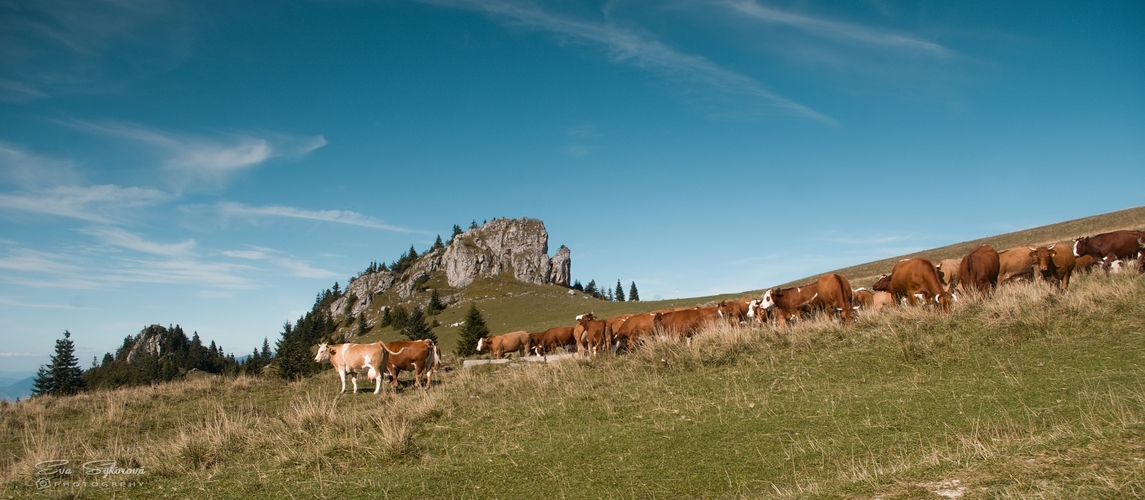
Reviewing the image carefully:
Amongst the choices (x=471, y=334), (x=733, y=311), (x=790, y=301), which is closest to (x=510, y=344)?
(x=471, y=334)

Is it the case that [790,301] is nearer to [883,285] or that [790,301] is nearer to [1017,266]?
[883,285]

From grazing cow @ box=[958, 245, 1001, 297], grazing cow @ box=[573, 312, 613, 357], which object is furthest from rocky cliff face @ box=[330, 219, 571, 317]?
grazing cow @ box=[958, 245, 1001, 297]

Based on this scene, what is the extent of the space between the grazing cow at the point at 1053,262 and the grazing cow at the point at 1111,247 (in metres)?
0.67

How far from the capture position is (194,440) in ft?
30.3

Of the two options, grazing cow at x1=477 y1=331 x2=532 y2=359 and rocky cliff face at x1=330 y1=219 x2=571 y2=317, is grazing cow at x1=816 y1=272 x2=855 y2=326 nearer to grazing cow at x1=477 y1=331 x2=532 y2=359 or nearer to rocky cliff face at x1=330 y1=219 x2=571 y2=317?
grazing cow at x1=477 y1=331 x2=532 y2=359

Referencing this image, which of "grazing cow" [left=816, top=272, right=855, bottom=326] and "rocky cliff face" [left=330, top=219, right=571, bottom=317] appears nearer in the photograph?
"grazing cow" [left=816, top=272, right=855, bottom=326]

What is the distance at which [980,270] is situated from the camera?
56.9 feet

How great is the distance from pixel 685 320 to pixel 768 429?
41.7 ft

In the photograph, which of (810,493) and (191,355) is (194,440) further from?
(191,355)

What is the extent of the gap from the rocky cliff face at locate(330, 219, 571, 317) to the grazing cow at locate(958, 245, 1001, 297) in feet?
406

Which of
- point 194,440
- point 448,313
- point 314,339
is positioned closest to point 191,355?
point 314,339

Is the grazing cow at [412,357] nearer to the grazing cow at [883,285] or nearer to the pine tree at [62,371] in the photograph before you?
the grazing cow at [883,285]

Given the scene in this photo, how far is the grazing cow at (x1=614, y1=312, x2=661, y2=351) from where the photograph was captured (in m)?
20.4

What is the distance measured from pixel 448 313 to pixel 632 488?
87.9m
